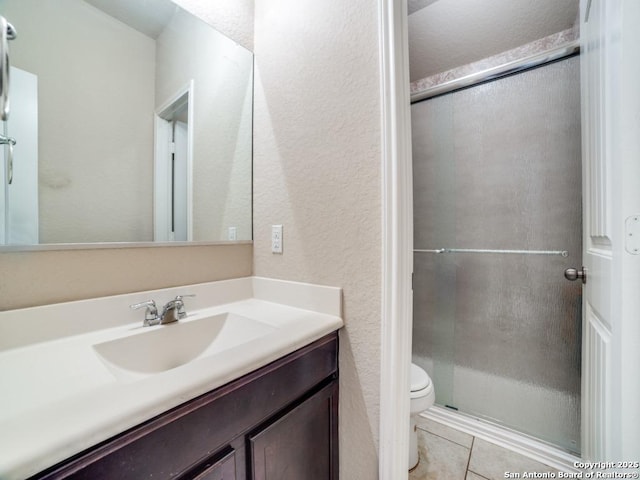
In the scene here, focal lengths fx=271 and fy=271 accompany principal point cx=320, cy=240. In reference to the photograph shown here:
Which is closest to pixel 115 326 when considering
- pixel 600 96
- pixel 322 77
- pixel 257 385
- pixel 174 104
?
pixel 257 385

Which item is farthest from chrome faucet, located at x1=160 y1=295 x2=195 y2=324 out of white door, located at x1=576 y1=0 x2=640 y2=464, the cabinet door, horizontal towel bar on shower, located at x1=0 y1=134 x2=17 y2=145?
white door, located at x1=576 y1=0 x2=640 y2=464

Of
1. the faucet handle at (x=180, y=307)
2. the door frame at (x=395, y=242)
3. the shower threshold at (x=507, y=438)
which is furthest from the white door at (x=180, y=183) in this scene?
the shower threshold at (x=507, y=438)

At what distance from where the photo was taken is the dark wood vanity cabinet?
0.46 metres

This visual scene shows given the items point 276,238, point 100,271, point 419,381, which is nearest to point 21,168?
point 100,271

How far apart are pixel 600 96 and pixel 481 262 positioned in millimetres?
1067

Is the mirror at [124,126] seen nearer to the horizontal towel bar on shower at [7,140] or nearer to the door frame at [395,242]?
the horizontal towel bar on shower at [7,140]

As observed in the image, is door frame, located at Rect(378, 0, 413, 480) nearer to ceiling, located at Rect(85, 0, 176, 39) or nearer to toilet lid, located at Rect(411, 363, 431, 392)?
toilet lid, located at Rect(411, 363, 431, 392)

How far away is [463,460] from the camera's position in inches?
53.1

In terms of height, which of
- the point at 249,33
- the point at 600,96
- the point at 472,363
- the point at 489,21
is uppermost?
the point at 489,21

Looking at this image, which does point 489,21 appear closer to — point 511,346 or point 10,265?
point 511,346

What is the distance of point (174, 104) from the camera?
1.04 metres

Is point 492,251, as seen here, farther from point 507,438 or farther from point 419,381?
point 507,438

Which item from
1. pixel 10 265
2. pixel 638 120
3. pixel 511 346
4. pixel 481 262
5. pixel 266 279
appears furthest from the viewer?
pixel 481 262

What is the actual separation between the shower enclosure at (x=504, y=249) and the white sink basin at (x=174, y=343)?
4.38ft
